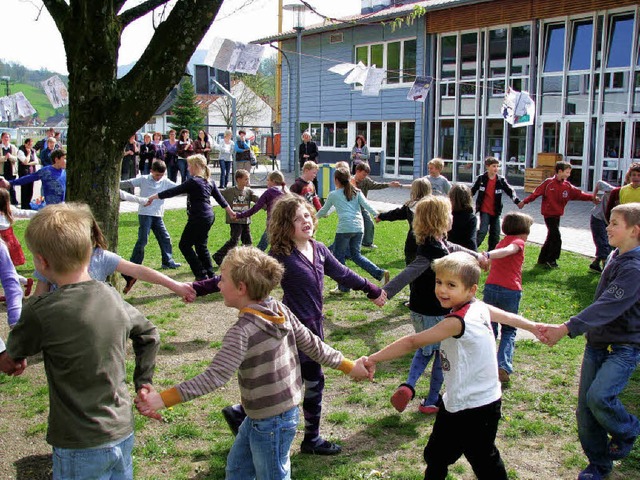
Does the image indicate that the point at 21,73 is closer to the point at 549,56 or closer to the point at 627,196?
the point at 549,56

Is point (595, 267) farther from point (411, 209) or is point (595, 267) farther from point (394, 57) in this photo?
point (394, 57)

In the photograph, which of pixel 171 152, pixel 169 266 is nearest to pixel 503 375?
pixel 169 266

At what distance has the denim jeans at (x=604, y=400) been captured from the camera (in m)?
3.93

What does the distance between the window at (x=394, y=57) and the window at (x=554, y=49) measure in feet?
19.8

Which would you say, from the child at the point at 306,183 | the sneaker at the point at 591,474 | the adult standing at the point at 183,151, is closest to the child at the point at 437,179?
the child at the point at 306,183

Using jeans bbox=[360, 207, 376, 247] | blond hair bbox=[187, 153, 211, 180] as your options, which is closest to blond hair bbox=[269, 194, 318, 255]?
blond hair bbox=[187, 153, 211, 180]

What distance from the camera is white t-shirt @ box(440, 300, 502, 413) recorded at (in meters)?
3.45

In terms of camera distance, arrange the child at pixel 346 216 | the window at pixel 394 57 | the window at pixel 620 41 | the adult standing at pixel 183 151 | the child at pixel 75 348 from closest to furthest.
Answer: the child at pixel 75 348 → the child at pixel 346 216 → the window at pixel 620 41 → the adult standing at pixel 183 151 → the window at pixel 394 57

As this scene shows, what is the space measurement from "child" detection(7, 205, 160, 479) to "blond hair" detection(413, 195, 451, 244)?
2.83 meters

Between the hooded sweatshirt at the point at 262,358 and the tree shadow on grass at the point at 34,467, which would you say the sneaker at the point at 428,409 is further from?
the tree shadow on grass at the point at 34,467

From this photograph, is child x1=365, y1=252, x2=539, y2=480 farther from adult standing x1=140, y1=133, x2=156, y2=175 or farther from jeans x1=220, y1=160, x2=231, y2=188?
adult standing x1=140, y1=133, x2=156, y2=175

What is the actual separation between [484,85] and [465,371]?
2375 cm

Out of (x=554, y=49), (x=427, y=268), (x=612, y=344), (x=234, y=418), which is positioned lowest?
(x=234, y=418)

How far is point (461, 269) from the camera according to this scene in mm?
3480
